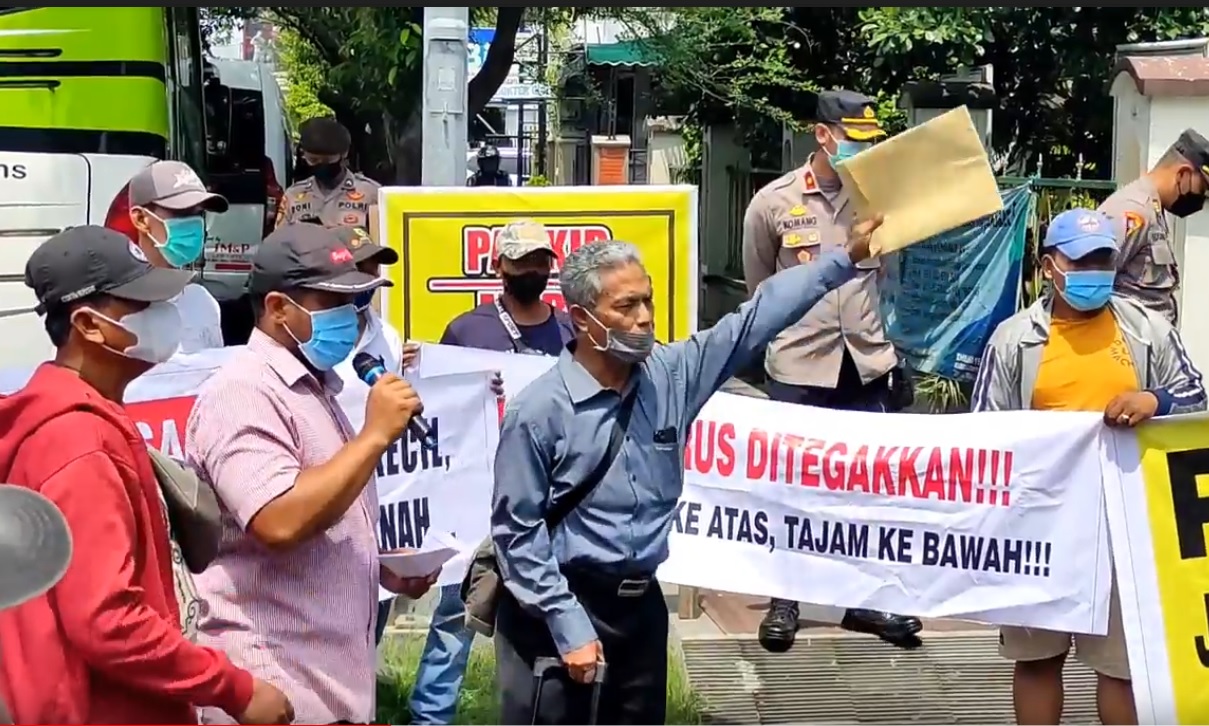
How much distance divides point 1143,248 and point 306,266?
3597 millimetres

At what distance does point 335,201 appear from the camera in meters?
7.16

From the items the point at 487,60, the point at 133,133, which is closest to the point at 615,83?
the point at 487,60

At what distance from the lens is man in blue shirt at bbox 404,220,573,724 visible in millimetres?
5184

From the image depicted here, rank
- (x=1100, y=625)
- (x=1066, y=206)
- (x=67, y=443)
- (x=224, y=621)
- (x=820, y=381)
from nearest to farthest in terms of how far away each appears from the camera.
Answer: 1. (x=67, y=443)
2. (x=224, y=621)
3. (x=1100, y=625)
4. (x=820, y=381)
5. (x=1066, y=206)

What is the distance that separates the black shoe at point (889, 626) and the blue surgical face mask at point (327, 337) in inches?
129

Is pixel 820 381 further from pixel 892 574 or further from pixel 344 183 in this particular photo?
pixel 344 183

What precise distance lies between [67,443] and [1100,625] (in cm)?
335

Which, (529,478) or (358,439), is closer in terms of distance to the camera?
(358,439)

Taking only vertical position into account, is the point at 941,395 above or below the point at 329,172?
below

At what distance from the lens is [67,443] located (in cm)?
284

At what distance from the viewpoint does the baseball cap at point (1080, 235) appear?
4.72 meters

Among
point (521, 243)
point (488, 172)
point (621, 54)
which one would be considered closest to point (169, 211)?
point (521, 243)

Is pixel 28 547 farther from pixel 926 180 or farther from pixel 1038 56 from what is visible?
pixel 1038 56

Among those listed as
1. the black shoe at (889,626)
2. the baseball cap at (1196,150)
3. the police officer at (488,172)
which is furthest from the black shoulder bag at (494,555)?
the police officer at (488,172)
